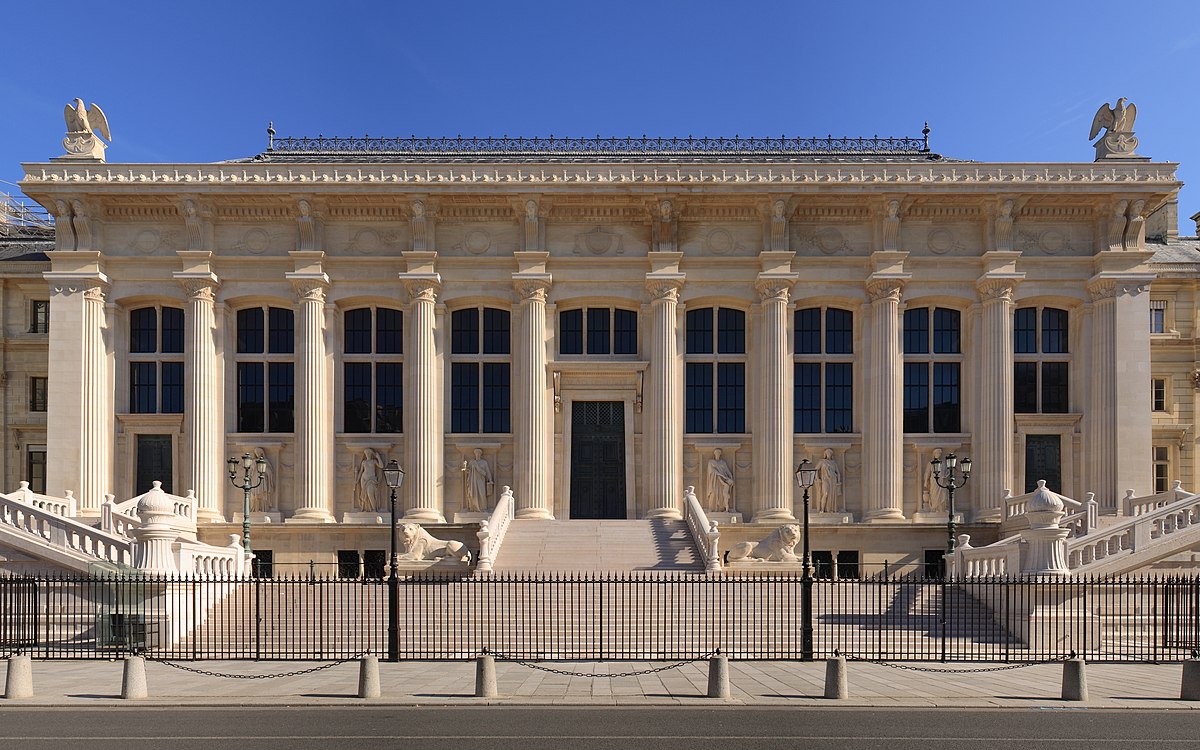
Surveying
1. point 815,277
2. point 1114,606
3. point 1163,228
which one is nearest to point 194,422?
point 815,277

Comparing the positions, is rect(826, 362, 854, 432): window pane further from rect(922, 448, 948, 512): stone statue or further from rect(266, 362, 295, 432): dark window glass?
rect(266, 362, 295, 432): dark window glass

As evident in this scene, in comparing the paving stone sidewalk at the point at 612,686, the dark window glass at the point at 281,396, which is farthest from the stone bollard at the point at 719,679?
the dark window glass at the point at 281,396

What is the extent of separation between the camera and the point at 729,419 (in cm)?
3606

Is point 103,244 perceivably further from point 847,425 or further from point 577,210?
point 847,425

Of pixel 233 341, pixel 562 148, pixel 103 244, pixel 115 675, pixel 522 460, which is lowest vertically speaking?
pixel 115 675

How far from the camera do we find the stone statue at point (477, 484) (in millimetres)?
35219

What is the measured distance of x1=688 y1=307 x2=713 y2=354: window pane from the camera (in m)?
36.2

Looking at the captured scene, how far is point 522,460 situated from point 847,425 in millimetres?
11440

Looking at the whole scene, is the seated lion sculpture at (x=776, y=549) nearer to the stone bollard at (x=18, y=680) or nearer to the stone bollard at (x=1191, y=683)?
the stone bollard at (x=1191, y=683)

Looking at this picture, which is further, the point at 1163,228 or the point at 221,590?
the point at 1163,228

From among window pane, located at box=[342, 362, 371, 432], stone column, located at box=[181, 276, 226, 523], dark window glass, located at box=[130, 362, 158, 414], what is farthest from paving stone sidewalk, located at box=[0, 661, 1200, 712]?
dark window glass, located at box=[130, 362, 158, 414]

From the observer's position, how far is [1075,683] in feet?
49.6

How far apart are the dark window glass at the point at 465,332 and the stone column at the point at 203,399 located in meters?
8.14

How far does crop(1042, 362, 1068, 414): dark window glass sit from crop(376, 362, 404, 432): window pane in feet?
73.7
